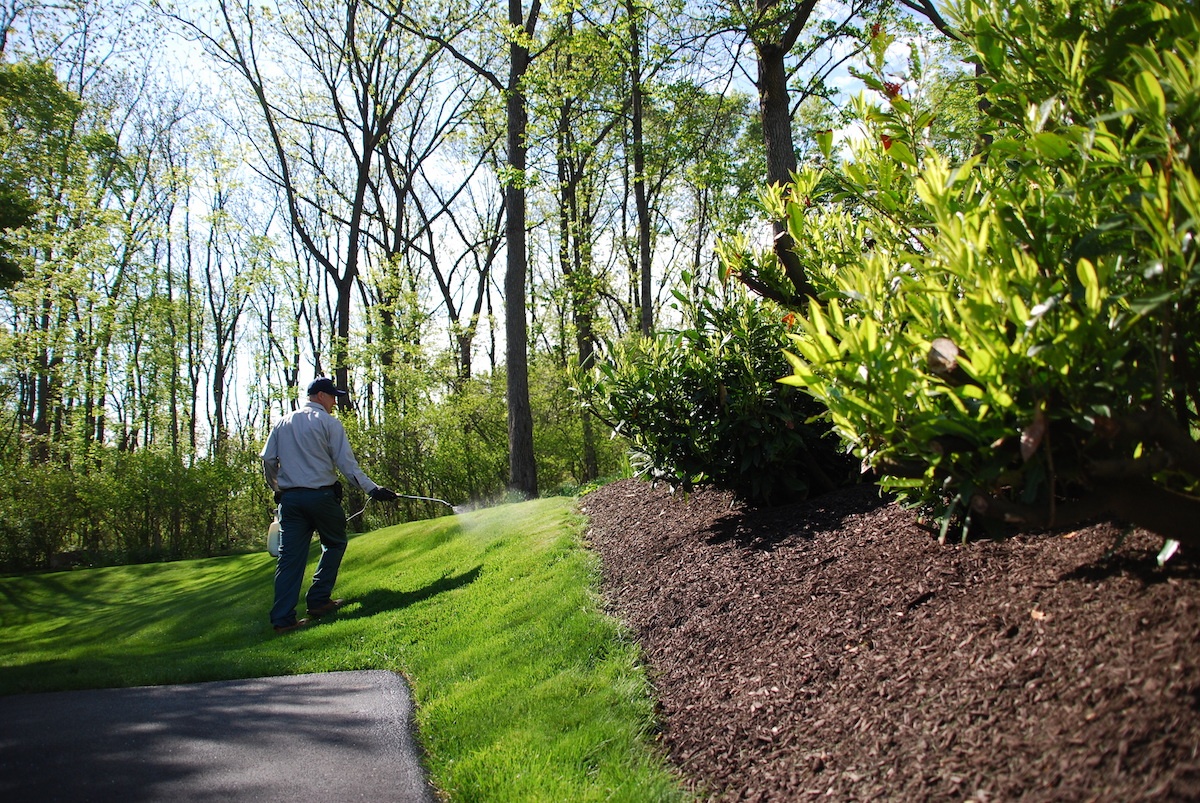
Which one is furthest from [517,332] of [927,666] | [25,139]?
[25,139]

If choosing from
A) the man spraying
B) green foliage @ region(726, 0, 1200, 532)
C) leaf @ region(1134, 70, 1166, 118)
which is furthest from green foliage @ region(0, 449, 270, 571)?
leaf @ region(1134, 70, 1166, 118)

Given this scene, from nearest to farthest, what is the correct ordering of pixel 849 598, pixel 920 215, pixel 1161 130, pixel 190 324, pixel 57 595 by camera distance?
1. pixel 1161 130
2. pixel 920 215
3. pixel 849 598
4. pixel 57 595
5. pixel 190 324

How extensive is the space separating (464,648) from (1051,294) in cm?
455

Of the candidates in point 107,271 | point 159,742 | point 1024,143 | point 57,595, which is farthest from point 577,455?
point 1024,143

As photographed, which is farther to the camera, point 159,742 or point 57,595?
point 57,595

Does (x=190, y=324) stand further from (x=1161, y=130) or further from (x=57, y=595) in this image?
(x=1161, y=130)

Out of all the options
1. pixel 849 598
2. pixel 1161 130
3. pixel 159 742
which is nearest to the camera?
pixel 1161 130

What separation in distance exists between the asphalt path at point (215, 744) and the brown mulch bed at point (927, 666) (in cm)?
149

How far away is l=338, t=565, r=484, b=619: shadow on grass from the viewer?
7.45m

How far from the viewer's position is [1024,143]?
8.52 ft

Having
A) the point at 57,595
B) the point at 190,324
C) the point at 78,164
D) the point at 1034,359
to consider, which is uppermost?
the point at 78,164

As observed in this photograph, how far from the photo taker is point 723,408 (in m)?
5.25

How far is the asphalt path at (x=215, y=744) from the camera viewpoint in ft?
10.8

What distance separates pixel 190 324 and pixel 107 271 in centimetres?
644
